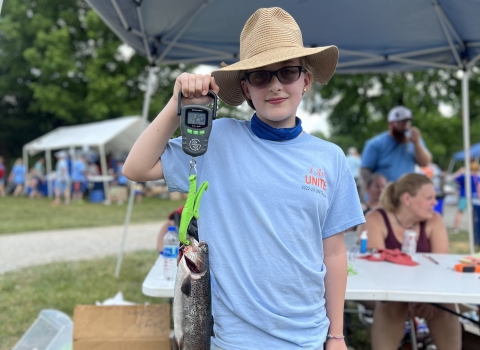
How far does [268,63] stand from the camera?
1527mm

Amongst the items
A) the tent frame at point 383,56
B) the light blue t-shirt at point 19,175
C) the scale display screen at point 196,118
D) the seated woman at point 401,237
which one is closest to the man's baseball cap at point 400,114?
the tent frame at point 383,56

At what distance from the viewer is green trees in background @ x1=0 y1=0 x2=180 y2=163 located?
71.1 ft

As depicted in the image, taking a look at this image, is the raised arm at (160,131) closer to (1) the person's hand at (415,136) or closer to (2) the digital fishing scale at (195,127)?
(2) the digital fishing scale at (195,127)

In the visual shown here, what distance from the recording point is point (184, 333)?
1.44 meters

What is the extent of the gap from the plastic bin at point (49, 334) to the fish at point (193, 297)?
209 cm

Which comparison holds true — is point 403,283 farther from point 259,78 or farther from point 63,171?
point 63,171

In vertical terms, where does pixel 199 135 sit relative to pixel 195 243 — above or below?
above

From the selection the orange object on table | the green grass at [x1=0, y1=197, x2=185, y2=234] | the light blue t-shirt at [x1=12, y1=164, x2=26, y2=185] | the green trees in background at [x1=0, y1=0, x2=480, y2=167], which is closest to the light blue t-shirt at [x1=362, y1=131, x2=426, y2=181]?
the orange object on table

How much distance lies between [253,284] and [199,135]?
0.55 meters

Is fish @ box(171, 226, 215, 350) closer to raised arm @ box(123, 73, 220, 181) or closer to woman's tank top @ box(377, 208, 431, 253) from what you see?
raised arm @ box(123, 73, 220, 181)

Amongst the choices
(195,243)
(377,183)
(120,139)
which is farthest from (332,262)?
(120,139)

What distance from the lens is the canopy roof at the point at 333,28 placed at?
14.1 feet

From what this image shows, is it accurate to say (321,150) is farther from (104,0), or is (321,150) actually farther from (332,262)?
(104,0)

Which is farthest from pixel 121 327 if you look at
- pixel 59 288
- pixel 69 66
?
pixel 69 66
